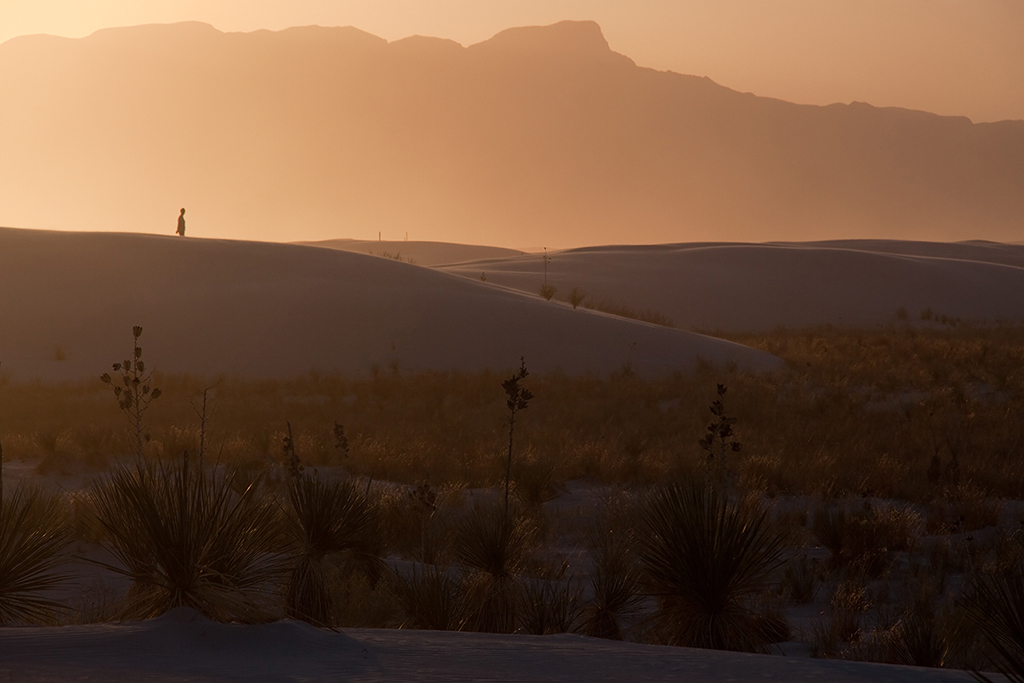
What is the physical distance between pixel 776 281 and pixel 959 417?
2405cm

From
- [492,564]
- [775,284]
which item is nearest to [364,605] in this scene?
[492,564]

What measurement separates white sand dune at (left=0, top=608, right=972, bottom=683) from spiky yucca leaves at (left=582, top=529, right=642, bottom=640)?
1.48m

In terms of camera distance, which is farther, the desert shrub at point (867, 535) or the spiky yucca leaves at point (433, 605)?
the desert shrub at point (867, 535)

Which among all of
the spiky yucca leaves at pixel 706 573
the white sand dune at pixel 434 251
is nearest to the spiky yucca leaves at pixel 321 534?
the spiky yucca leaves at pixel 706 573

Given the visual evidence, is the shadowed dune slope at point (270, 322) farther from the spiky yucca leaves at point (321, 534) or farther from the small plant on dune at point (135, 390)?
the spiky yucca leaves at point (321, 534)

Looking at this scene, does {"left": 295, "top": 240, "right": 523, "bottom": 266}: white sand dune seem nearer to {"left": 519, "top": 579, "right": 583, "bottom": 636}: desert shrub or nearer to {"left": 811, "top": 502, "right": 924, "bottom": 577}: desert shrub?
{"left": 811, "top": 502, "right": 924, "bottom": 577}: desert shrub

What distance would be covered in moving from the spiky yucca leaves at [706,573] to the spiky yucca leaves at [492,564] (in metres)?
0.82

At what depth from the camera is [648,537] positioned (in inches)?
195

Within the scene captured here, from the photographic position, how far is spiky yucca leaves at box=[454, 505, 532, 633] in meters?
A: 4.92

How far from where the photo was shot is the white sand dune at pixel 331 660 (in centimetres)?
294

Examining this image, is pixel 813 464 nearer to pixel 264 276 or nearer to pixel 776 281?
pixel 264 276

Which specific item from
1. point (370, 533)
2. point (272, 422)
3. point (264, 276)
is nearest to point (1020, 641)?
point (370, 533)

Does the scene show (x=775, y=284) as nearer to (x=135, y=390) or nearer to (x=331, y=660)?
(x=135, y=390)

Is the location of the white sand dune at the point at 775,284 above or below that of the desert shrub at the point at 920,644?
above
